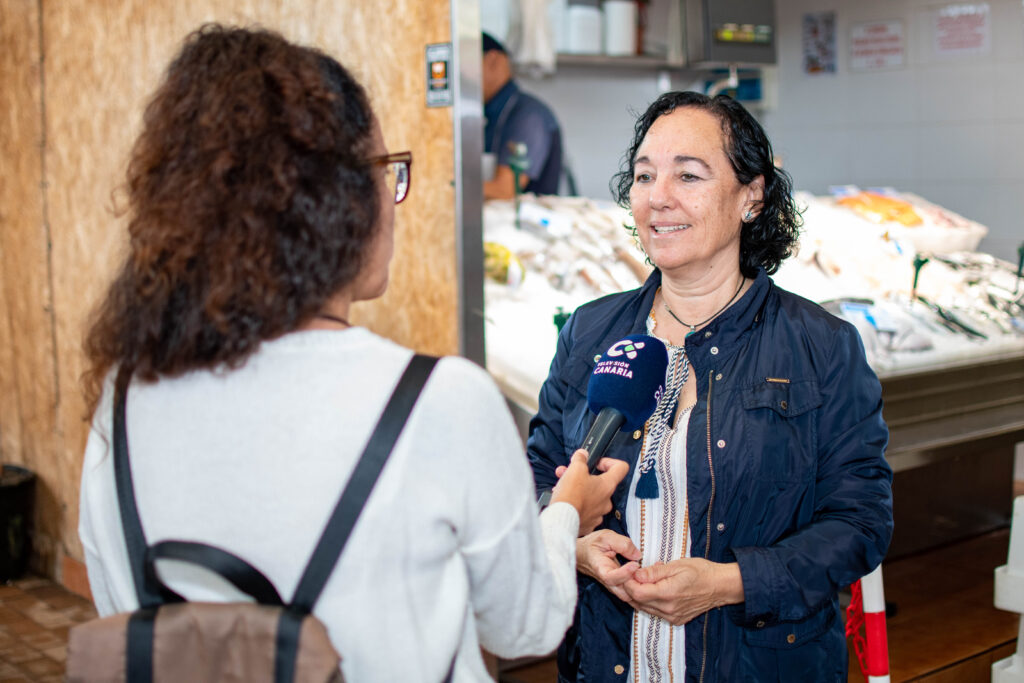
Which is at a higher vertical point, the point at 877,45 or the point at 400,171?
the point at 877,45

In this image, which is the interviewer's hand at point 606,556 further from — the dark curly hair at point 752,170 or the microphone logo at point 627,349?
the dark curly hair at point 752,170

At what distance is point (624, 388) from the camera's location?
1582 millimetres

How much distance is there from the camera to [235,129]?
3.39 feet

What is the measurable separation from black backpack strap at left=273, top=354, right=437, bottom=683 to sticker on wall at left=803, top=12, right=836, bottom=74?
5055mm

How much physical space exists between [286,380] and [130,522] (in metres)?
0.25

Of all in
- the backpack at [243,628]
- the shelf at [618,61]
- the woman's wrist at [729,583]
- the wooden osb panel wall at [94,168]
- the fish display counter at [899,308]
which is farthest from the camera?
the shelf at [618,61]

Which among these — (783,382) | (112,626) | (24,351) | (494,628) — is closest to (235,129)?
(112,626)

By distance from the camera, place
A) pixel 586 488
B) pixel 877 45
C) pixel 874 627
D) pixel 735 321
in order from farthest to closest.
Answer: pixel 877 45, pixel 874 627, pixel 735 321, pixel 586 488

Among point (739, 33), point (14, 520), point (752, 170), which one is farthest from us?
point (739, 33)

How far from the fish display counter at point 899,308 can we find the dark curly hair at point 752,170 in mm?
975

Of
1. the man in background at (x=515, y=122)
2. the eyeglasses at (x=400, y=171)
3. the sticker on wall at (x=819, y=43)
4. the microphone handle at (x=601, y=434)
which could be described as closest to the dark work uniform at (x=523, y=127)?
the man in background at (x=515, y=122)

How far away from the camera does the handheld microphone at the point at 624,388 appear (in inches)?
60.8

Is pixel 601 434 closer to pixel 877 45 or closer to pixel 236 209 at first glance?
pixel 236 209

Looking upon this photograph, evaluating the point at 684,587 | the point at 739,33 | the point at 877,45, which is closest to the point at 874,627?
the point at 684,587
